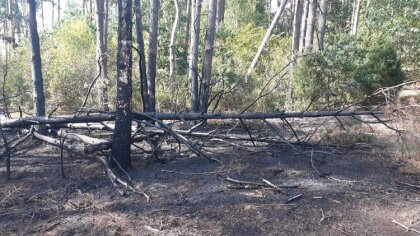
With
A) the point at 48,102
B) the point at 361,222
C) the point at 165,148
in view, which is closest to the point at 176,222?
the point at 361,222

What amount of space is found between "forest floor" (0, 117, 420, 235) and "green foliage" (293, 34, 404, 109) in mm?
5551

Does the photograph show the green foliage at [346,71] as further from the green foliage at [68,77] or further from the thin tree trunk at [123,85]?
the thin tree trunk at [123,85]

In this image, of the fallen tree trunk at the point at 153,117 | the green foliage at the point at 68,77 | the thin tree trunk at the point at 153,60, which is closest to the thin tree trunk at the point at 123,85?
the fallen tree trunk at the point at 153,117

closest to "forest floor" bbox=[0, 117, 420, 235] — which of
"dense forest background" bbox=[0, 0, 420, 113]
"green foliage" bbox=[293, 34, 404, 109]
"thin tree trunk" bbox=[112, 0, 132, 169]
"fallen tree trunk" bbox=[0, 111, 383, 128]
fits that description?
"thin tree trunk" bbox=[112, 0, 132, 169]

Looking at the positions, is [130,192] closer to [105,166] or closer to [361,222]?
[105,166]

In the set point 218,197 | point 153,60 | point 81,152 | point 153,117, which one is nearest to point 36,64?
point 81,152

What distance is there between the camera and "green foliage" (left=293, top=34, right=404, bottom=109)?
1148 centimetres

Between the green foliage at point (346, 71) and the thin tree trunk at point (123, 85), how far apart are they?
7.39m

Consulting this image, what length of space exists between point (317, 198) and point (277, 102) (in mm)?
7244

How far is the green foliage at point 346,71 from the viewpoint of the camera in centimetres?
1148

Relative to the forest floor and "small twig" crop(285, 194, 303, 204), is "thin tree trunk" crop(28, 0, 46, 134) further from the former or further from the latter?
"small twig" crop(285, 194, 303, 204)

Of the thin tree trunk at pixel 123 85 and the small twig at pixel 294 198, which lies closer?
the small twig at pixel 294 198

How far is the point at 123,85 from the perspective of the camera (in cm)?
477

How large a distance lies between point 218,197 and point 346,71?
8855 millimetres
